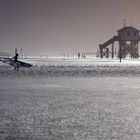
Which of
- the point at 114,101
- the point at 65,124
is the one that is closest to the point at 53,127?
the point at 65,124

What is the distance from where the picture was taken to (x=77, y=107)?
1445 cm

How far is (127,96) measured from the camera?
17.9m

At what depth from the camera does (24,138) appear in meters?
9.41

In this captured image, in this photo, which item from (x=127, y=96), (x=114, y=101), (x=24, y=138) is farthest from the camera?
(x=127, y=96)

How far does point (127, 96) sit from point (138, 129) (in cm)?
747

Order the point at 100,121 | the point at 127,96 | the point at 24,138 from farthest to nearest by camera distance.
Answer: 1. the point at 127,96
2. the point at 100,121
3. the point at 24,138

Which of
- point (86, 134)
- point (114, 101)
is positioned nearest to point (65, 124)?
point (86, 134)

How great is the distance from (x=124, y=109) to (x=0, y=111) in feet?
12.4

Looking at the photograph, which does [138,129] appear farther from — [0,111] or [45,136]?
[0,111]

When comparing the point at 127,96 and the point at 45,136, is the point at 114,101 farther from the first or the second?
the point at 45,136

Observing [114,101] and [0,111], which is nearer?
[0,111]

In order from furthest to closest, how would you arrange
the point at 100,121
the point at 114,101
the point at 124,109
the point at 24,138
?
the point at 114,101, the point at 124,109, the point at 100,121, the point at 24,138

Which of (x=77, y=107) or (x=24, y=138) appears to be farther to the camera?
(x=77, y=107)

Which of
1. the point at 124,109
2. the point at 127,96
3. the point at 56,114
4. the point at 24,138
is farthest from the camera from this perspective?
the point at 127,96
